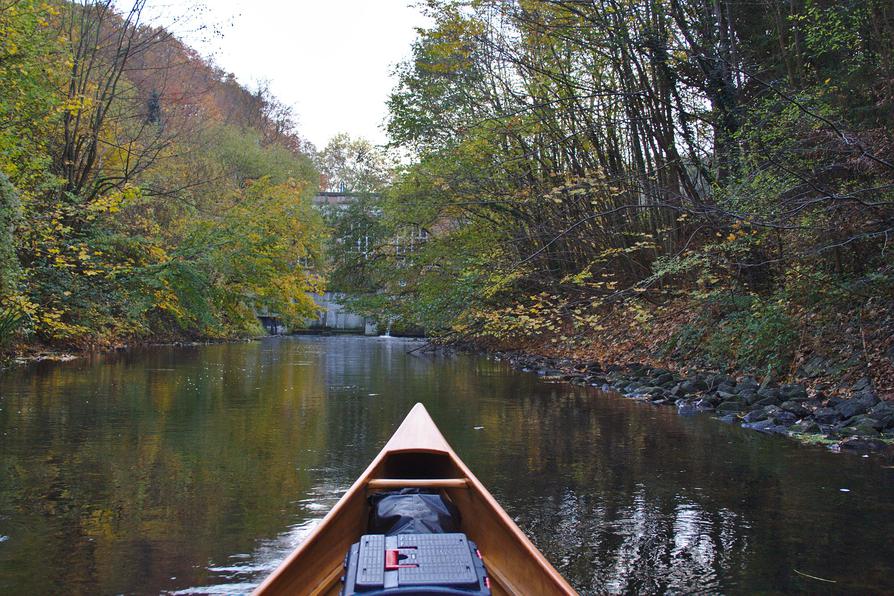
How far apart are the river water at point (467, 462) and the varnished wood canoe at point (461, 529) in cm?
48

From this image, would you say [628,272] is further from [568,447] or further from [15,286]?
[15,286]

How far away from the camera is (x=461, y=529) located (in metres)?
3.78

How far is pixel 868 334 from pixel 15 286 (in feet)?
36.4

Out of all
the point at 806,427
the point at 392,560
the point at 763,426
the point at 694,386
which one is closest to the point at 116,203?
the point at 694,386

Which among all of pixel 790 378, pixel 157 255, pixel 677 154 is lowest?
pixel 790 378

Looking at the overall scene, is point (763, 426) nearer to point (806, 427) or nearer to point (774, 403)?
point (806, 427)

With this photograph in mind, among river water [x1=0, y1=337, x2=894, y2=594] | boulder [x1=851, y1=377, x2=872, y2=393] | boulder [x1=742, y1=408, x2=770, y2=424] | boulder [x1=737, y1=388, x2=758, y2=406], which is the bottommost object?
river water [x1=0, y1=337, x2=894, y2=594]

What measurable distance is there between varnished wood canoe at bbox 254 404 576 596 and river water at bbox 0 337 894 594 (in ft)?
1.57

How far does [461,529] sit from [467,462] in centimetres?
245

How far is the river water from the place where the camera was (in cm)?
373

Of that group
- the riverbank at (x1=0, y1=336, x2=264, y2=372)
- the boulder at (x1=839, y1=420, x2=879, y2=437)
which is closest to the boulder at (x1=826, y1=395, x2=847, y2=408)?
the boulder at (x1=839, y1=420, x2=879, y2=437)

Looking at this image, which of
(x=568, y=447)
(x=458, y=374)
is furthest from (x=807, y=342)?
(x=458, y=374)

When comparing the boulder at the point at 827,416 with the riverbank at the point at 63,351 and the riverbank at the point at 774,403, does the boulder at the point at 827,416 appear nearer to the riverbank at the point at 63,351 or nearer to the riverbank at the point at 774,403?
the riverbank at the point at 774,403

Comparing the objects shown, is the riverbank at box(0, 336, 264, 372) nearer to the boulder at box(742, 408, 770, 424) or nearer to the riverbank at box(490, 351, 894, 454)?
the riverbank at box(490, 351, 894, 454)
